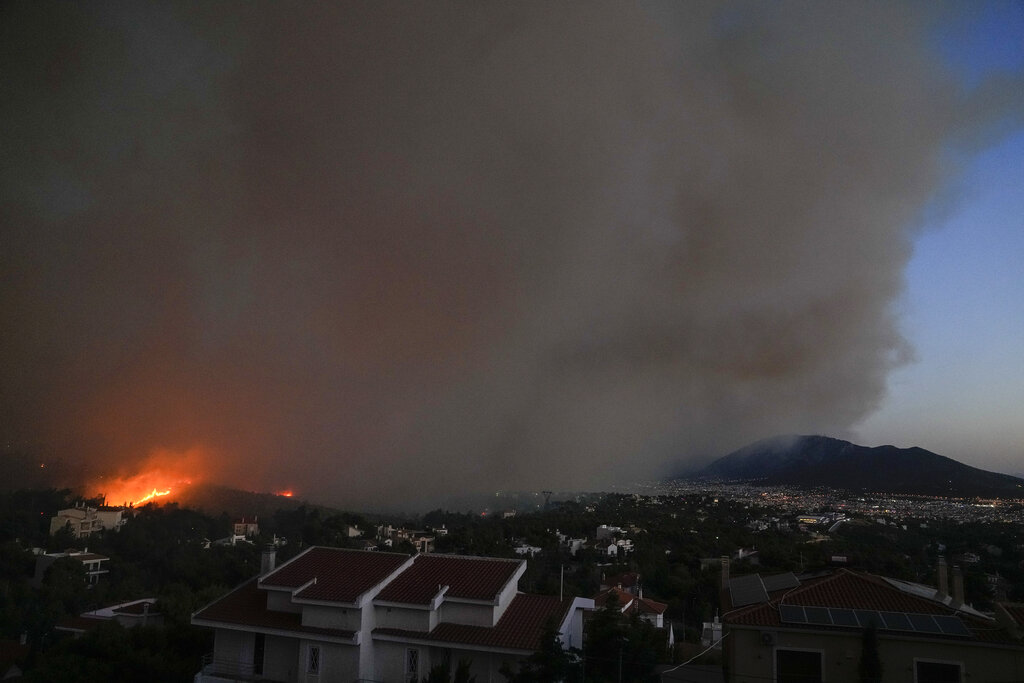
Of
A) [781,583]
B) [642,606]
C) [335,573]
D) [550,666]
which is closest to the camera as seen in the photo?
[550,666]

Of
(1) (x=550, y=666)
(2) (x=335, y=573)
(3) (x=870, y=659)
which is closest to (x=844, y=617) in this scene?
(3) (x=870, y=659)

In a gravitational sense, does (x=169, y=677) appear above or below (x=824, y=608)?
below

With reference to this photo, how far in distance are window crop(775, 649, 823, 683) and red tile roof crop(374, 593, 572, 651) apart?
3557 mm

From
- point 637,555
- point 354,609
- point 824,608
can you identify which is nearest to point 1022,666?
point 824,608

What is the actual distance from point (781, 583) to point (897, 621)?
244 centimetres

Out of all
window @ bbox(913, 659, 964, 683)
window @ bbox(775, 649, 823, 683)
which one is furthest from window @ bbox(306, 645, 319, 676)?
window @ bbox(913, 659, 964, 683)

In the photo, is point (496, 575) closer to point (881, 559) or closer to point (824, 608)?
point (824, 608)

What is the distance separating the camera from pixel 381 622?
1095cm

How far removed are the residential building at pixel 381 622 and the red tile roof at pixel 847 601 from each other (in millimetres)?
3175

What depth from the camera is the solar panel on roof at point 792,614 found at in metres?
7.82

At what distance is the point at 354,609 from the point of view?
10656mm

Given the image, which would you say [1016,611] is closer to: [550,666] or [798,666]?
[798,666]

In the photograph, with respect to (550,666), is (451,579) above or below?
above

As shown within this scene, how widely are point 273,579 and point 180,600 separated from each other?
368 inches
